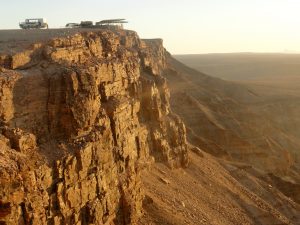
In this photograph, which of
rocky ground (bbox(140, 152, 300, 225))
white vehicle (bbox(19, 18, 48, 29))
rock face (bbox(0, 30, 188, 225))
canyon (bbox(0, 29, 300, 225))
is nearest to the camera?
rock face (bbox(0, 30, 188, 225))

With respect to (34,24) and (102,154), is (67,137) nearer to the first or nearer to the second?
(102,154)

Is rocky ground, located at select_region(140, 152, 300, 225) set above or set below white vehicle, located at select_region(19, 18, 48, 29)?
below

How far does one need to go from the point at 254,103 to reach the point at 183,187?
5813 cm

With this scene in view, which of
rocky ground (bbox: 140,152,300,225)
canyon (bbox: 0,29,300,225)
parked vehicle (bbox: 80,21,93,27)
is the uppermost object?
parked vehicle (bbox: 80,21,93,27)

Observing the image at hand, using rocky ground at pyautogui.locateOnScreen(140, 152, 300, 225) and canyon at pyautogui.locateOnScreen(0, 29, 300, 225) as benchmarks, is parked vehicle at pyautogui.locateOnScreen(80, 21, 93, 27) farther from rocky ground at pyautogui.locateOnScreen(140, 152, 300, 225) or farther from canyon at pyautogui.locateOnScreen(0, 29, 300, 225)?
rocky ground at pyautogui.locateOnScreen(140, 152, 300, 225)

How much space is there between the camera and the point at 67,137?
24281 mm

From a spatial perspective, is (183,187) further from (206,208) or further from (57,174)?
(57,174)

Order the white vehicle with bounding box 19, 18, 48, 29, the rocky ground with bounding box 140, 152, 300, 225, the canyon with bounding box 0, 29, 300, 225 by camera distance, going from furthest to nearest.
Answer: the white vehicle with bounding box 19, 18, 48, 29, the rocky ground with bounding box 140, 152, 300, 225, the canyon with bounding box 0, 29, 300, 225

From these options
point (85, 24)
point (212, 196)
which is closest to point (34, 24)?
point (85, 24)

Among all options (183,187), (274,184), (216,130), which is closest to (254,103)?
(216,130)

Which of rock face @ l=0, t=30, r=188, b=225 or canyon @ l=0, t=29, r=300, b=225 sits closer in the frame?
rock face @ l=0, t=30, r=188, b=225

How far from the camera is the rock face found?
1936cm

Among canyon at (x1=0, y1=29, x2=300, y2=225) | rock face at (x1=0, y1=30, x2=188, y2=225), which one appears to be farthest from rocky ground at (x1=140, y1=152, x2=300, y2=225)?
rock face at (x1=0, y1=30, x2=188, y2=225)

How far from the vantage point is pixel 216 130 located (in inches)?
2680
